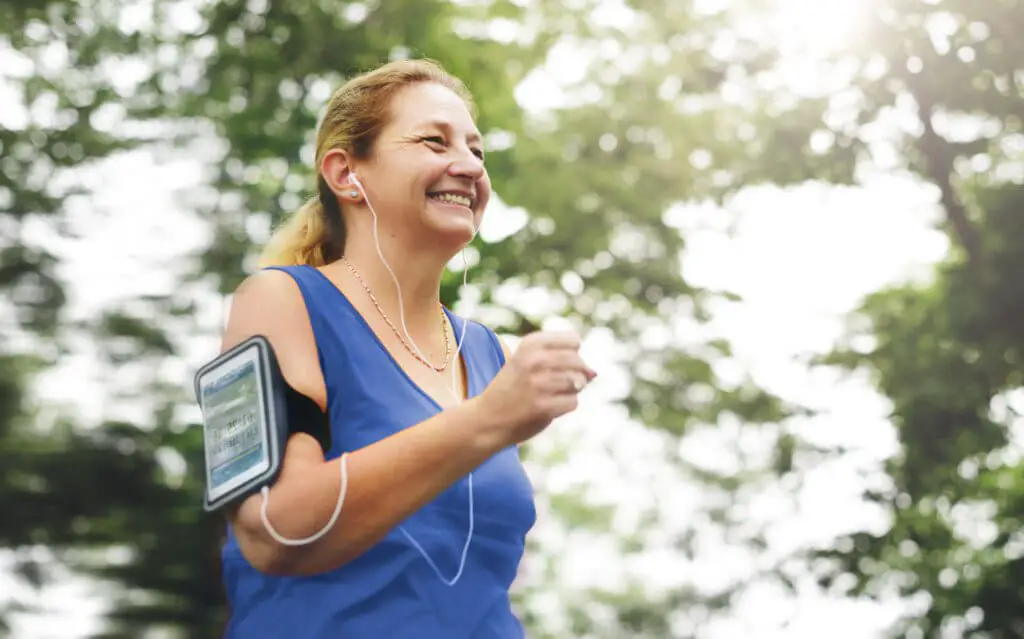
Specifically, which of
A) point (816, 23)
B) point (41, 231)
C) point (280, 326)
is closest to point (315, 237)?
point (280, 326)

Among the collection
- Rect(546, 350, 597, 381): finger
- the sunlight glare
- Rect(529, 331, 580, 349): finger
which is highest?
Rect(529, 331, 580, 349): finger

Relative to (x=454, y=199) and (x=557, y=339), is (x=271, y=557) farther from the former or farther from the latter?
(x=454, y=199)

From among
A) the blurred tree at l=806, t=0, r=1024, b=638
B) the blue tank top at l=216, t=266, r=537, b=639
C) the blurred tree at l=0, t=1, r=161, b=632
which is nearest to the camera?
the blue tank top at l=216, t=266, r=537, b=639

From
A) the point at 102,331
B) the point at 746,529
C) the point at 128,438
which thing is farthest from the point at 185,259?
the point at 746,529

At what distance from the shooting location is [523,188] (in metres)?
7.78

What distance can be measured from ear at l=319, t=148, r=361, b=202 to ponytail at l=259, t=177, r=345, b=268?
67mm

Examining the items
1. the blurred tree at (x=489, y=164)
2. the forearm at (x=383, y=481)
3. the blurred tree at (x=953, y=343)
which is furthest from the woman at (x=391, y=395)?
the blurred tree at (x=953, y=343)

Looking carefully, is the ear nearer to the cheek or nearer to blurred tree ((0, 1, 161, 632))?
the cheek

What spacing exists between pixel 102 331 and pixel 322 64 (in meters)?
1.86

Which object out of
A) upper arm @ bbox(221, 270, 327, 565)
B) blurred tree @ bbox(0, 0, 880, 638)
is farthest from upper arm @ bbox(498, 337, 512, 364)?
blurred tree @ bbox(0, 0, 880, 638)

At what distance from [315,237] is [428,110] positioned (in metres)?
0.30

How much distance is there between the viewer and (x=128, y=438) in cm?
599

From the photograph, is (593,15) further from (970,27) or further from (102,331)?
(102,331)

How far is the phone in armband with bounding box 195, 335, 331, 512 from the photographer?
5.16 ft
